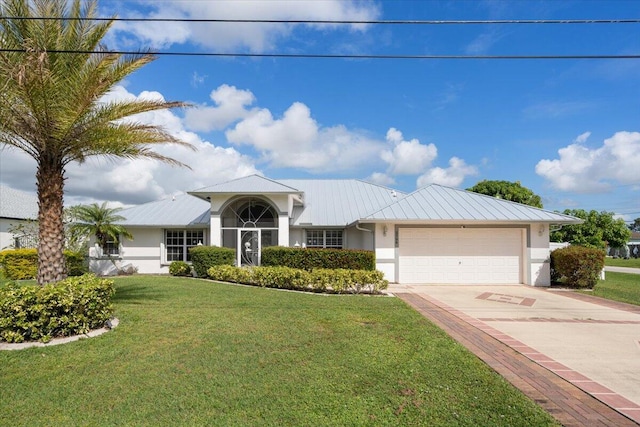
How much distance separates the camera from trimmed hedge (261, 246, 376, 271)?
14.2 meters

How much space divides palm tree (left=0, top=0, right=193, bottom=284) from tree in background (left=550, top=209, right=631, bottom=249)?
34043 mm

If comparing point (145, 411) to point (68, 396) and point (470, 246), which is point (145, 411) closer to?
point (68, 396)

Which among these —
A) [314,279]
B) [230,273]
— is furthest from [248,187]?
[314,279]

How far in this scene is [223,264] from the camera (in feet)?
54.2

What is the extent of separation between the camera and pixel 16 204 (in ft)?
89.5

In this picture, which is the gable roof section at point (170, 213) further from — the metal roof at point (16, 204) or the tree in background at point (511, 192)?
the tree in background at point (511, 192)

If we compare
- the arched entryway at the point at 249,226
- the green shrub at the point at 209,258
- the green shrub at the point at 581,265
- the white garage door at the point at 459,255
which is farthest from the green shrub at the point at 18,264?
the green shrub at the point at 581,265

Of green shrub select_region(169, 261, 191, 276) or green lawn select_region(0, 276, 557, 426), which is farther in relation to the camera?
green shrub select_region(169, 261, 191, 276)

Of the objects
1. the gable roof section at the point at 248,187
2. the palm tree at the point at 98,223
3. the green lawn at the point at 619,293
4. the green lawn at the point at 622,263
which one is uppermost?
the gable roof section at the point at 248,187

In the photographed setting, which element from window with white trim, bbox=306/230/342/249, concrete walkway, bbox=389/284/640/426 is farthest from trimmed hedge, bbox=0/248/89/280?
concrete walkway, bbox=389/284/640/426

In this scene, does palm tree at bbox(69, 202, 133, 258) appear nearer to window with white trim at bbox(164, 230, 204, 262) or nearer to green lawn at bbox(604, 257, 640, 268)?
window with white trim at bbox(164, 230, 204, 262)

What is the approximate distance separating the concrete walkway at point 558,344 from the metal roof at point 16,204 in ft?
88.6

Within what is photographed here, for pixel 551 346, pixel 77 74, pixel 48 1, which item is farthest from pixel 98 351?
pixel 551 346

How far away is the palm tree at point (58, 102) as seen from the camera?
7172 mm
